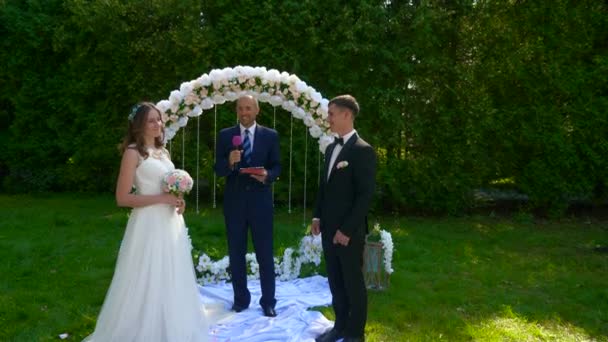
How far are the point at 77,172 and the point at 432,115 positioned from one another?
7.02 meters

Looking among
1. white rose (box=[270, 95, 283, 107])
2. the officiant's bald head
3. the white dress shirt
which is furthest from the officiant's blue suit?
white rose (box=[270, 95, 283, 107])

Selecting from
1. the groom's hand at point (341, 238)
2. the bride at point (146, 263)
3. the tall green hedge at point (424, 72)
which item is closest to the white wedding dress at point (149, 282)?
the bride at point (146, 263)

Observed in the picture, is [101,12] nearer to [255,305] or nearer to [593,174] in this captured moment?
[255,305]

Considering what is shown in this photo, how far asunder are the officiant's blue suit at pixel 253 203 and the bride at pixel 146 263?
37.6 inches

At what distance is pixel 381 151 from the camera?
10.1 metres

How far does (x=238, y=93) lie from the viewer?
19.8ft

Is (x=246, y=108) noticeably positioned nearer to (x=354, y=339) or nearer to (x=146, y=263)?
(x=146, y=263)

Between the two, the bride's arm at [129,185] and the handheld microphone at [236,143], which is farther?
the handheld microphone at [236,143]

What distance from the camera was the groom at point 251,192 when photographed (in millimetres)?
5035

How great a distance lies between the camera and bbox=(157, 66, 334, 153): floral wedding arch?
233 inches

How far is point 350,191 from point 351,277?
0.66 meters

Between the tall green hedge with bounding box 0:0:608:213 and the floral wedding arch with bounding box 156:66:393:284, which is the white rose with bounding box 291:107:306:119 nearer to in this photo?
the floral wedding arch with bounding box 156:66:393:284

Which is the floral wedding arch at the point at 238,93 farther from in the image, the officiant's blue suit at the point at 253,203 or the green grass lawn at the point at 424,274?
the green grass lawn at the point at 424,274

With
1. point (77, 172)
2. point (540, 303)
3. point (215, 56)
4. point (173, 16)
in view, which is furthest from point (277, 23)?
point (540, 303)
